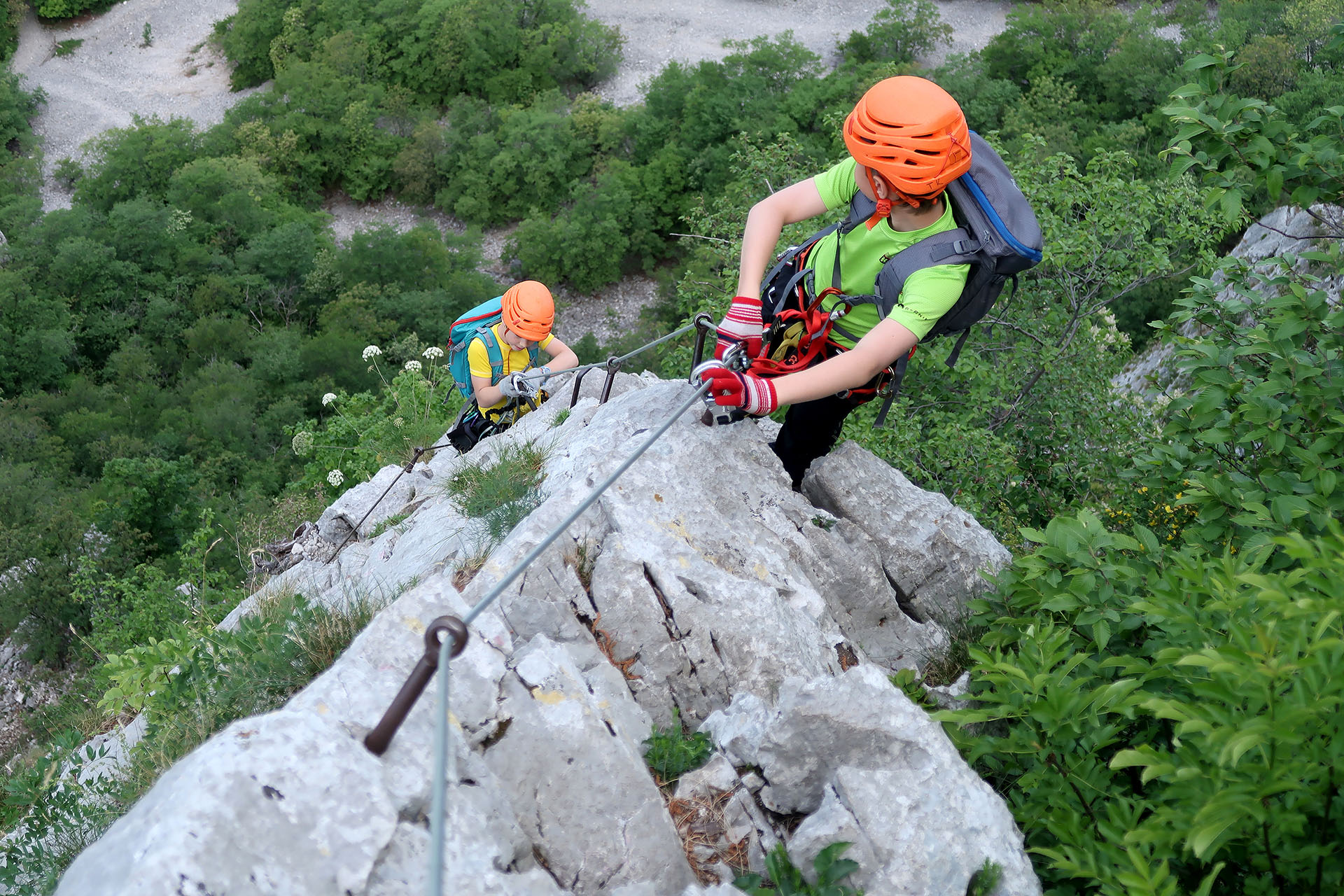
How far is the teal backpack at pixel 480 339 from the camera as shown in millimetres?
7324

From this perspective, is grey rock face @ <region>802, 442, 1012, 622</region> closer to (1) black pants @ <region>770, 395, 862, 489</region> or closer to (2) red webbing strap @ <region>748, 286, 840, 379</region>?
(1) black pants @ <region>770, 395, 862, 489</region>

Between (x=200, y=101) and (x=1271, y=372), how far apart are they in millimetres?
52348

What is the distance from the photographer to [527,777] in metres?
3.04

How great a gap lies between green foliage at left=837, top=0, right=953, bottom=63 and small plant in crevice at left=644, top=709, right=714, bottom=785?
38268mm

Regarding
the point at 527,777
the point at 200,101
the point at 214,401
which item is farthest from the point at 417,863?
the point at 200,101

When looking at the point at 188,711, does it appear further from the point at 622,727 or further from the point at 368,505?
the point at 368,505

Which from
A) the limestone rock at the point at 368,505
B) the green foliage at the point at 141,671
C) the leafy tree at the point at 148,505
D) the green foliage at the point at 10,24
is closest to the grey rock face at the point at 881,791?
the green foliage at the point at 141,671

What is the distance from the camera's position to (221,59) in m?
47.3

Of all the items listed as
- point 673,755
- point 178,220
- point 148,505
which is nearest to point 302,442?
point 673,755

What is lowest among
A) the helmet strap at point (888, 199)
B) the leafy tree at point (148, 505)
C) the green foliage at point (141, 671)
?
the leafy tree at point (148, 505)

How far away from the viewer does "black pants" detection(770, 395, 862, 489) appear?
5.08 metres

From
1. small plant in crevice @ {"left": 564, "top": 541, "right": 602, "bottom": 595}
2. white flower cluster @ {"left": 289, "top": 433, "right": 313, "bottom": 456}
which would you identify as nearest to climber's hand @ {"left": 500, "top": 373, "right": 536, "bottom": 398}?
small plant in crevice @ {"left": 564, "top": 541, "right": 602, "bottom": 595}

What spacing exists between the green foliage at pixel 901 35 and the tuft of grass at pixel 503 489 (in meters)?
36.5

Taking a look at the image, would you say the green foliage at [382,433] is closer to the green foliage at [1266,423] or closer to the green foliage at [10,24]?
the green foliage at [1266,423]
